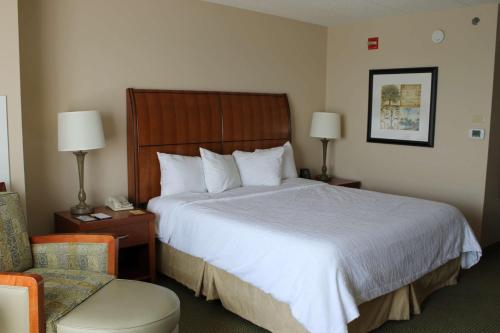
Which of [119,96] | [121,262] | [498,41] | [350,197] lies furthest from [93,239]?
[498,41]

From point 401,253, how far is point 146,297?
1.61 m

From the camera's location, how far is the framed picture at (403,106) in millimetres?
4758

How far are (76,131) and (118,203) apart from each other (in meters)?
0.68

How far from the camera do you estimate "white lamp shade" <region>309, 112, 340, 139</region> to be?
523cm

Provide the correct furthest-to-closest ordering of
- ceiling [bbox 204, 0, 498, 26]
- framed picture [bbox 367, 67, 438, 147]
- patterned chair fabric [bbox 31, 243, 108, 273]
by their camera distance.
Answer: framed picture [bbox 367, 67, 438, 147], ceiling [bbox 204, 0, 498, 26], patterned chair fabric [bbox 31, 243, 108, 273]

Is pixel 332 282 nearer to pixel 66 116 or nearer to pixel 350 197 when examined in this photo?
pixel 350 197

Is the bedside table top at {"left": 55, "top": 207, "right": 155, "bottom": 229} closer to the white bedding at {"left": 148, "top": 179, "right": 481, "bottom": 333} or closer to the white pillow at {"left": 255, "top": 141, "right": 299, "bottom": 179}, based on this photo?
the white bedding at {"left": 148, "top": 179, "right": 481, "bottom": 333}

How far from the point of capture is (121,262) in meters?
3.94

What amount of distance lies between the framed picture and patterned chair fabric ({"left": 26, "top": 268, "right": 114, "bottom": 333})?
352cm

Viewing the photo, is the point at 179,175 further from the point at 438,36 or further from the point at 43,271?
the point at 438,36

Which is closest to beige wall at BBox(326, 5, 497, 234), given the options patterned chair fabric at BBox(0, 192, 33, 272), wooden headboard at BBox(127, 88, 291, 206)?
wooden headboard at BBox(127, 88, 291, 206)

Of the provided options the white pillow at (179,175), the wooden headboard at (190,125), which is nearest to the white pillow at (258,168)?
the wooden headboard at (190,125)

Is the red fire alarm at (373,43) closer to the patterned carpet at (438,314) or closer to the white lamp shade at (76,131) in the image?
the patterned carpet at (438,314)

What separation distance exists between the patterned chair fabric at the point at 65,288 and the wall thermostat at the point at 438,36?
3.84 meters
